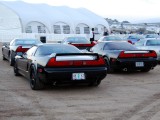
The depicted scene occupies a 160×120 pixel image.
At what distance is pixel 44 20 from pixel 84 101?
50.9 m

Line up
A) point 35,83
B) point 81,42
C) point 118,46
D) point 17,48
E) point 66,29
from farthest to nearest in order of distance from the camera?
point 66,29 < point 81,42 < point 17,48 < point 118,46 < point 35,83

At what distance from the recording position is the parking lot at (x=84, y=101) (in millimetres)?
6270

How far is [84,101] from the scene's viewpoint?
7.52m

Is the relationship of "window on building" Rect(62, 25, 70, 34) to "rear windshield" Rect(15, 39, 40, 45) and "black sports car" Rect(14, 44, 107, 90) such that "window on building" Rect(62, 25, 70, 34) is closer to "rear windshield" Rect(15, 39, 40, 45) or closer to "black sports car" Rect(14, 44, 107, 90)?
"rear windshield" Rect(15, 39, 40, 45)

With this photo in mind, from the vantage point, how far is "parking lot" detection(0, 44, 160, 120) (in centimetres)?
627

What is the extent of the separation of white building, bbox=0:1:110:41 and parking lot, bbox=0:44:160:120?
138 feet

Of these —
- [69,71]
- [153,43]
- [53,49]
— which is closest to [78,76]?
[69,71]

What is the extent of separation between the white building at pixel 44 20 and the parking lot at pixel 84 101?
42.1 metres

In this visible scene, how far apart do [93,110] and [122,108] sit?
59 cm

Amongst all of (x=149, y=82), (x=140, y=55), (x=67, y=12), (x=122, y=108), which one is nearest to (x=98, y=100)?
(x=122, y=108)

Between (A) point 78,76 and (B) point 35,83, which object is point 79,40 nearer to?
(B) point 35,83

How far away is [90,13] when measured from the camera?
70.9m

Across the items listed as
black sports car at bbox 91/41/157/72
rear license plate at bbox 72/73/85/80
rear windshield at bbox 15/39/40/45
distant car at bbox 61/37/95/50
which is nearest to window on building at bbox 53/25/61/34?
distant car at bbox 61/37/95/50

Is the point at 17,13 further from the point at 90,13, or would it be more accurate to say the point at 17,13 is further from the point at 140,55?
the point at 140,55
